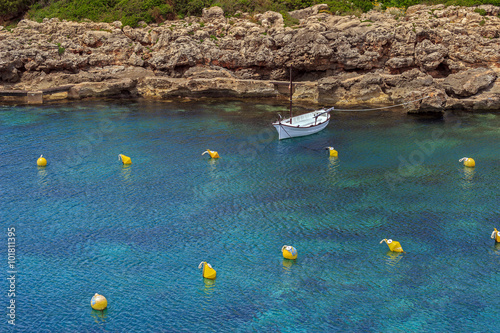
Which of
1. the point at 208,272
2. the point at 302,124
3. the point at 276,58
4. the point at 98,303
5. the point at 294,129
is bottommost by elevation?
the point at 302,124

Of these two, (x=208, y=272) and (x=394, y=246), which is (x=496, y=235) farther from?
(x=208, y=272)

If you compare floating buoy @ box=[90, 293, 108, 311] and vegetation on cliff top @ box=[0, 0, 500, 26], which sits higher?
vegetation on cliff top @ box=[0, 0, 500, 26]

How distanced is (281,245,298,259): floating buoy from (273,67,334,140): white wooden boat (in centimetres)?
1818

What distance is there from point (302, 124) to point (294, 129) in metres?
2.29

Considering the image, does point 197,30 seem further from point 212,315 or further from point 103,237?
point 212,315

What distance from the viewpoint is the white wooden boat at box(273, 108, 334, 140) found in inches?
1444

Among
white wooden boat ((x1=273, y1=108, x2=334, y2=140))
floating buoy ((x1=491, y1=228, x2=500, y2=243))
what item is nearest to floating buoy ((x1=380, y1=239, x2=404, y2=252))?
floating buoy ((x1=491, y1=228, x2=500, y2=243))

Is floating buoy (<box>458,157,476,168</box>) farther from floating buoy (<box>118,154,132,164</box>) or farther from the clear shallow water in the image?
floating buoy (<box>118,154,132,164</box>)

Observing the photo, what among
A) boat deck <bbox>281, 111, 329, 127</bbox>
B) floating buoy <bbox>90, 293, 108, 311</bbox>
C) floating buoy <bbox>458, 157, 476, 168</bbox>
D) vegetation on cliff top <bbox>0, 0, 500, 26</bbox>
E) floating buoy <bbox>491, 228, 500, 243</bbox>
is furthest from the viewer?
vegetation on cliff top <bbox>0, 0, 500, 26</bbox>

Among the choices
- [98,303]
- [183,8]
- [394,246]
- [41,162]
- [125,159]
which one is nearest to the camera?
[98,303]

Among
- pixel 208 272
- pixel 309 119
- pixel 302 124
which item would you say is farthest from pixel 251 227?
pixel 309 119

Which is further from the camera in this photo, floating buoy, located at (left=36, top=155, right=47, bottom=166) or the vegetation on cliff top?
the vegetation on cliff top

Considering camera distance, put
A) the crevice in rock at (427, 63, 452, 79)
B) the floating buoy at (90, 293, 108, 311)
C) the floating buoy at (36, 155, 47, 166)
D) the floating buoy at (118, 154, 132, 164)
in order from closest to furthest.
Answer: the floating buoy at (90, 293, 108, 311), the floating buoy at (36, 155, 47, 166), the floating buoy at (118, 154, 132, 164), the crevice in rock at (427, 63, 452, 79)

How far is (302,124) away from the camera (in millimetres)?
39344
